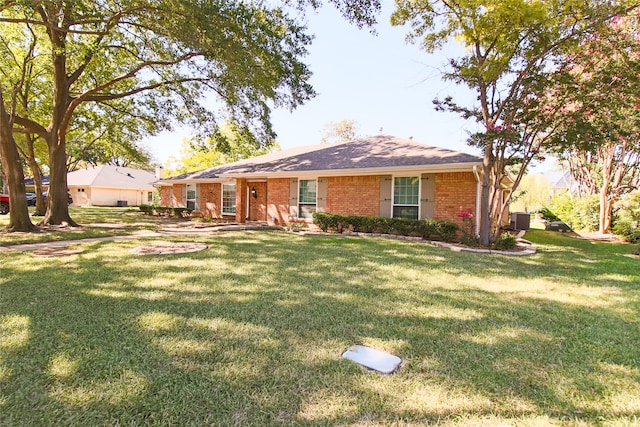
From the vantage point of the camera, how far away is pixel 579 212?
16328mm

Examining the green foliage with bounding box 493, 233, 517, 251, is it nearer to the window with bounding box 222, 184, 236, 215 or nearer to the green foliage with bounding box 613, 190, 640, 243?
the green foliage with bounding box 613, 190, 640, 243

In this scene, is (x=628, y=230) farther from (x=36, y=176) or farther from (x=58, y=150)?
(x=36, y=176)

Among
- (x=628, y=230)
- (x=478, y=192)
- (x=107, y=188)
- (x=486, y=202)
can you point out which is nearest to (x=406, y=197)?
(x=478, y=192)

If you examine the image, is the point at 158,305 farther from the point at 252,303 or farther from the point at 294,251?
the point at 294,251

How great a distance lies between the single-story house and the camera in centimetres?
3316

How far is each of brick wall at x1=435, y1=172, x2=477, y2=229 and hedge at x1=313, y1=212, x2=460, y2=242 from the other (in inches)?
20.5

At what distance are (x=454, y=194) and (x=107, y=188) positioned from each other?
35.7 meters

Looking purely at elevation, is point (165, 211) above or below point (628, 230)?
above

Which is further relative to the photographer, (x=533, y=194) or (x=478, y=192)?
(x=533, y=194)

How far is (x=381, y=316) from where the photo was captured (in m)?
3.56

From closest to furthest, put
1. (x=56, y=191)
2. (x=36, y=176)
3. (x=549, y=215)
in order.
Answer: (x=56, y=191), (x=36, y=176), (x=549, y=215)

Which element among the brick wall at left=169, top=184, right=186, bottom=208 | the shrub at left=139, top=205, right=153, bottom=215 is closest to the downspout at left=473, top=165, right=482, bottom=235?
the brick wall at left=169, top=184, right=186, bottom=208

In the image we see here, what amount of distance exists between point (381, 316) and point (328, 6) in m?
8.04

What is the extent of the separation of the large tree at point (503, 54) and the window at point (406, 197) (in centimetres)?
223
